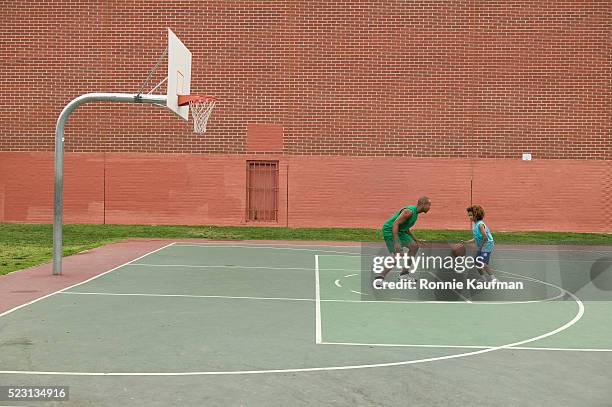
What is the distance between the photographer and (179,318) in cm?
877

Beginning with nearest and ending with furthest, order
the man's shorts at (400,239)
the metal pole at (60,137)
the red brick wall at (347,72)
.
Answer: the man's shorts at (400,239) < the metal pole at (60,137) < the red brick wall at (347,72)

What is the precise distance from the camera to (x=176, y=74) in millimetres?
13742

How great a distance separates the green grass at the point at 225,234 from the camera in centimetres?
2097

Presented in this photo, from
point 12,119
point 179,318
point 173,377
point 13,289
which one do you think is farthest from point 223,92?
point 173,377

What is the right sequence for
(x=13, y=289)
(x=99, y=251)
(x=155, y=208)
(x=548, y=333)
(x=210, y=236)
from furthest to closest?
(x=155, y=208) → (x=210, y=236) → (x=99, y=251) → (x=13, y=289) → (x=548, y=333)

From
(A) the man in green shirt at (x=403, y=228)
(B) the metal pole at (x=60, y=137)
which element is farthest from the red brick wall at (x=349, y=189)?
(A) the man in green shirt at (x=403, y=228)

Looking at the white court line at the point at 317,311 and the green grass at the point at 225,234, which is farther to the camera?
the green grass at the point at 225,234

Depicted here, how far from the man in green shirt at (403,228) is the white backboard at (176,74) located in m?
4.93

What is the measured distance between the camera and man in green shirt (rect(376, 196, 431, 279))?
427 inches

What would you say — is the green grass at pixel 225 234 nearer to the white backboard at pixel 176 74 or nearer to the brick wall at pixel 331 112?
the brick wall at pixel 331 112

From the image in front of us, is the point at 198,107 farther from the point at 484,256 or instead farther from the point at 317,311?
the point at 317,311

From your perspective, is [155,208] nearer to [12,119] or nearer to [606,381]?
[12,119]

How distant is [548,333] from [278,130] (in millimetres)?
17735

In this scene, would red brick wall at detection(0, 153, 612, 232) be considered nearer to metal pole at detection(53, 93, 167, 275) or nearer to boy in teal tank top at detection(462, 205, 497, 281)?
metal pole at detection(53, 93, 167, 275)
